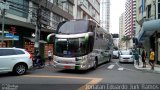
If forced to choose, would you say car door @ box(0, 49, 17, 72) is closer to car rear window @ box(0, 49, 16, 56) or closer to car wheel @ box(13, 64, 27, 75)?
car rear window @ box(0, 49, 16, 56)

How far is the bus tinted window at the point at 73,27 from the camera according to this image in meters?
16.4

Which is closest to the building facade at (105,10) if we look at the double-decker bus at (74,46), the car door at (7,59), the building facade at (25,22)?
the building facade at (25,22)

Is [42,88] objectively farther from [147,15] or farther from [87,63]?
[147,15]

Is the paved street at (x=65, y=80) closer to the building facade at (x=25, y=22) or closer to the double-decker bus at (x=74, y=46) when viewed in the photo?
the double-decker bus at (x=74, y=46)

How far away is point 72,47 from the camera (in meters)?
16.0

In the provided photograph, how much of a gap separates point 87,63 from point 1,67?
5.86 metres

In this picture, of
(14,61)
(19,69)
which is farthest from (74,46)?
(14,61)

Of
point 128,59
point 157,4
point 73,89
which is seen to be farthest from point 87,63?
point 157,4

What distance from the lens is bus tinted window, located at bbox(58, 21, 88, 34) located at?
16.4m

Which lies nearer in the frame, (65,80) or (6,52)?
(65,80)

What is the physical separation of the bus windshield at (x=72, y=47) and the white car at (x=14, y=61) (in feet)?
7.76

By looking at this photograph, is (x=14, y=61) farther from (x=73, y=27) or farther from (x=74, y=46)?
(x=73, y=27)

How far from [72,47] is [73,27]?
1.63m

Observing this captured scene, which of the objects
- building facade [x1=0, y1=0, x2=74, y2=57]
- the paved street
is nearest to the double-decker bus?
the paved street
